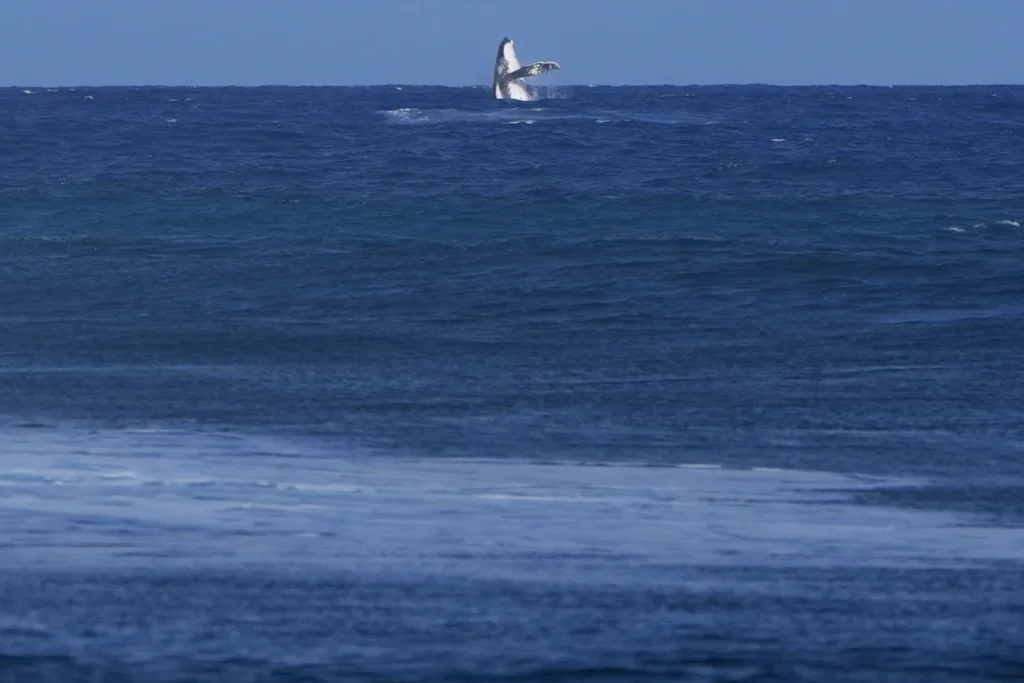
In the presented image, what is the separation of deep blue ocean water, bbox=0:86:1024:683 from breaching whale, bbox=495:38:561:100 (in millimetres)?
34488

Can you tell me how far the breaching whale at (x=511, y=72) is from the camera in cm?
5653

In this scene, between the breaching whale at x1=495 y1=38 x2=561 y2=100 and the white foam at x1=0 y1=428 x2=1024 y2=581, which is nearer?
the white foam at x1=0 y1=428 x2=1024 y2=581

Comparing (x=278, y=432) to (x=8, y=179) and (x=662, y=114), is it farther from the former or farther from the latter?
(x=662, y=114)

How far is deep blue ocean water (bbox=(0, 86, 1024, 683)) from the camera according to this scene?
5.87 m

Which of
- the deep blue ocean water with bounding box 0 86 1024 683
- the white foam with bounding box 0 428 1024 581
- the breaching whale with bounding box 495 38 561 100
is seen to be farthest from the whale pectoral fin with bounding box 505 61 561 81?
the white foam with bounding box 0 428 1024 581

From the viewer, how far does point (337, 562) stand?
661cm

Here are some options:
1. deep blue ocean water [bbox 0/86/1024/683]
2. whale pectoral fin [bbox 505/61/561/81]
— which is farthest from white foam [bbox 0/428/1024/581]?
whale pectoral fin [bbox 505/61/561/81]

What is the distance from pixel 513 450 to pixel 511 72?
53.5 m

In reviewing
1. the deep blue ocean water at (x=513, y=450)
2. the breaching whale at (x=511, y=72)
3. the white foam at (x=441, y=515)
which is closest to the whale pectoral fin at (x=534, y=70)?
the breaching whale at (x=511, y=72)

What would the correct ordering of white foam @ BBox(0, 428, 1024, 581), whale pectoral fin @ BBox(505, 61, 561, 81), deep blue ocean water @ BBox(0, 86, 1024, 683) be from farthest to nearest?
1. whale pectoral fin @ BBox(505, 61, 561, 81)
2. white foam @ BBox(0, 428, 1024, 581)
3. deep blue ocean water @ BBox(0, 86, 1024, 683)

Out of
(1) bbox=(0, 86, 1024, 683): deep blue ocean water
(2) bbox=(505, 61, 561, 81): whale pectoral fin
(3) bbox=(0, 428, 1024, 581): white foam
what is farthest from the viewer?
(2) bbox=(505, 61, 561, 81): whale pectoral fin

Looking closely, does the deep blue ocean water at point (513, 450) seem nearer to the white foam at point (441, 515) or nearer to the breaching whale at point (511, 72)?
the white foam at point (441, 515)

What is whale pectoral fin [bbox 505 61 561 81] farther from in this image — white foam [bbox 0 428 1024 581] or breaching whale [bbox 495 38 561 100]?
white foam [bbox 0 428 1024 581]

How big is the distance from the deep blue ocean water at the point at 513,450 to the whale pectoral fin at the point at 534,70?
31156mm
